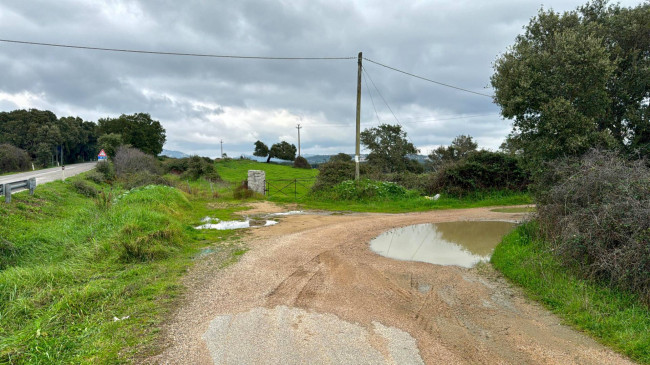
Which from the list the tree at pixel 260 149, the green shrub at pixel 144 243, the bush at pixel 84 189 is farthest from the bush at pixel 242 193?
the tree at pixel 260 149

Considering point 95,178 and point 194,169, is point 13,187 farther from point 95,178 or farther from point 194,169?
point 194,169

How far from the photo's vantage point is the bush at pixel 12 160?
37938 mm

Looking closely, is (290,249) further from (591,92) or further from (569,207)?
(591,92)

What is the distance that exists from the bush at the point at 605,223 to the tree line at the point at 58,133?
47.6m

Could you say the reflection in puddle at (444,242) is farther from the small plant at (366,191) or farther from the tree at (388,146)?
the tree at (388,146)

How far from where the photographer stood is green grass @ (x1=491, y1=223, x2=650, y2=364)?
387cm

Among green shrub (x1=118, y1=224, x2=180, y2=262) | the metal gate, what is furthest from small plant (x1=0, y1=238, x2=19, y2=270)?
the metal gate

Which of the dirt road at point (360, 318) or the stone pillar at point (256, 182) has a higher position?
the stone pillar at point (256, 182)

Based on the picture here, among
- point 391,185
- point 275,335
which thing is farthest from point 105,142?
point 275,335

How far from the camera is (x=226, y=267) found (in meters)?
6.74

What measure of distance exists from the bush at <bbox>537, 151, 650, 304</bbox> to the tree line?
47.6 meters

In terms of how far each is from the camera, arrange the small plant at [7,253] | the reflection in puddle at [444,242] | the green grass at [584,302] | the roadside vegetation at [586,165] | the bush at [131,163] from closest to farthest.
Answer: the green grass at [584,302] → the roadside vegetation at [586,165] → the small plant at [7,253] → the reflection in puddle at [444,242] → the bush at [131,163]

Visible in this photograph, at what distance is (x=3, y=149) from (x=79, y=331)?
48.6m

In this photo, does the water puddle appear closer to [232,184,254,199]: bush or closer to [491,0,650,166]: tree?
[232,184,254,199]: bush
